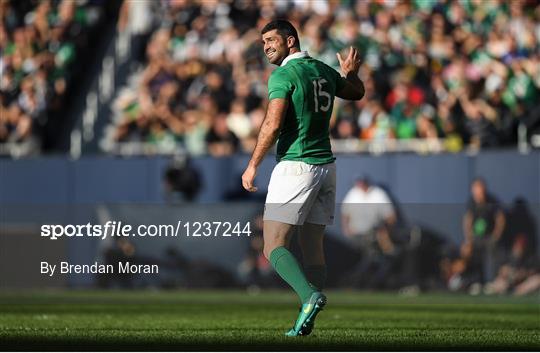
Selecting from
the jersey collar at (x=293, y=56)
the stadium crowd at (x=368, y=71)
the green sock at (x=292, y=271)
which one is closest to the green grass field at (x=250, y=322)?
the green sock at (x=292, y=271)

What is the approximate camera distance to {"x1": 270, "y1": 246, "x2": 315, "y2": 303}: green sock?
8148 millimetres

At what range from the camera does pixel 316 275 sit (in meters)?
8.83

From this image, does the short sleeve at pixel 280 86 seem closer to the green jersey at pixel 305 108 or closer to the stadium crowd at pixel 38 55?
the green jersey at pixel 305 108

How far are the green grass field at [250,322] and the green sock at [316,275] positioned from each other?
354mm

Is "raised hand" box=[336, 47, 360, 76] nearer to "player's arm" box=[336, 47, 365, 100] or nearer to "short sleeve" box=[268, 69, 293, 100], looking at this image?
"player's arm" box=[336, 47, 365, 100]

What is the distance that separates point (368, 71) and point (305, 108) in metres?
11.3

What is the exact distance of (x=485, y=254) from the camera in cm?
1705

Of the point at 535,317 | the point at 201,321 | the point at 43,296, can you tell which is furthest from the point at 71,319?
the point at 43,296

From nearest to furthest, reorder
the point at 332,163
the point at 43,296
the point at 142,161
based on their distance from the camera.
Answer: the point at 332,163, the point at 43,296, the point at 142,161

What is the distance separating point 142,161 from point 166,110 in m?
1.13

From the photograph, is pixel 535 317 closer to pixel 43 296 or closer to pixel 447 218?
pixel 447 218

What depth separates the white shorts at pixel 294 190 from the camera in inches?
329

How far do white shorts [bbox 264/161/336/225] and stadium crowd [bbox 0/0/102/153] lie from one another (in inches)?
534
